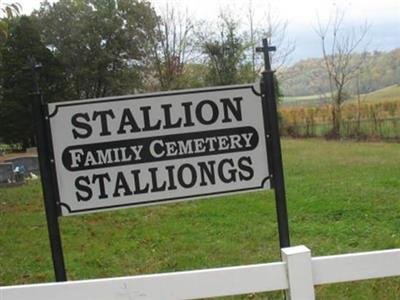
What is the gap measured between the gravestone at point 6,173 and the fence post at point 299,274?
38.0 ft

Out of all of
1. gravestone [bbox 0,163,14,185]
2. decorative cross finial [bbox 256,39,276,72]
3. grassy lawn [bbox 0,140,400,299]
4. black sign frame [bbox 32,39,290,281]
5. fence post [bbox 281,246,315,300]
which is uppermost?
decorative cross finial [bbox 256,39,276,72]

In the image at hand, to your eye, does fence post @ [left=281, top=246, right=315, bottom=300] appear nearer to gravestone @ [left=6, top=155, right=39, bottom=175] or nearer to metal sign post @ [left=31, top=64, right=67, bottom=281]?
metal sign post @ [left=31, top=64, right=67, bottom=281]

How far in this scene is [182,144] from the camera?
2.57 meters

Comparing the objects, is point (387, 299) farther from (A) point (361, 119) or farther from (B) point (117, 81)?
(B) point (117, 81)

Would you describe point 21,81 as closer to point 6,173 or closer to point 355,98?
point 6,173

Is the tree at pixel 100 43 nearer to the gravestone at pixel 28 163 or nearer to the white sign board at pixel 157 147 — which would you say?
the gravestone at pixel 28 163

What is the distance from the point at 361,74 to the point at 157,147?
20070mm

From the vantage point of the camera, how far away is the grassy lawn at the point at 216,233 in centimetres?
441

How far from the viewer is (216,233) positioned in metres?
5.44

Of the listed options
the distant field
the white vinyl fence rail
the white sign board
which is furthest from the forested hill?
the white vinyl fence rail

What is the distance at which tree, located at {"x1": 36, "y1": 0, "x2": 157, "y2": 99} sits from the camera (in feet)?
76.4

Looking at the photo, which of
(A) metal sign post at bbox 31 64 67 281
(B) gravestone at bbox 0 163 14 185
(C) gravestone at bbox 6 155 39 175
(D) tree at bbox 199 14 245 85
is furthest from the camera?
(D) tree at bbox 199 14 245 85

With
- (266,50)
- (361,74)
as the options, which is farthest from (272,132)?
(361,74)

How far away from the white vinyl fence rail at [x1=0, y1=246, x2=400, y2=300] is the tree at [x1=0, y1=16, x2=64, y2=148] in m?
21.0
